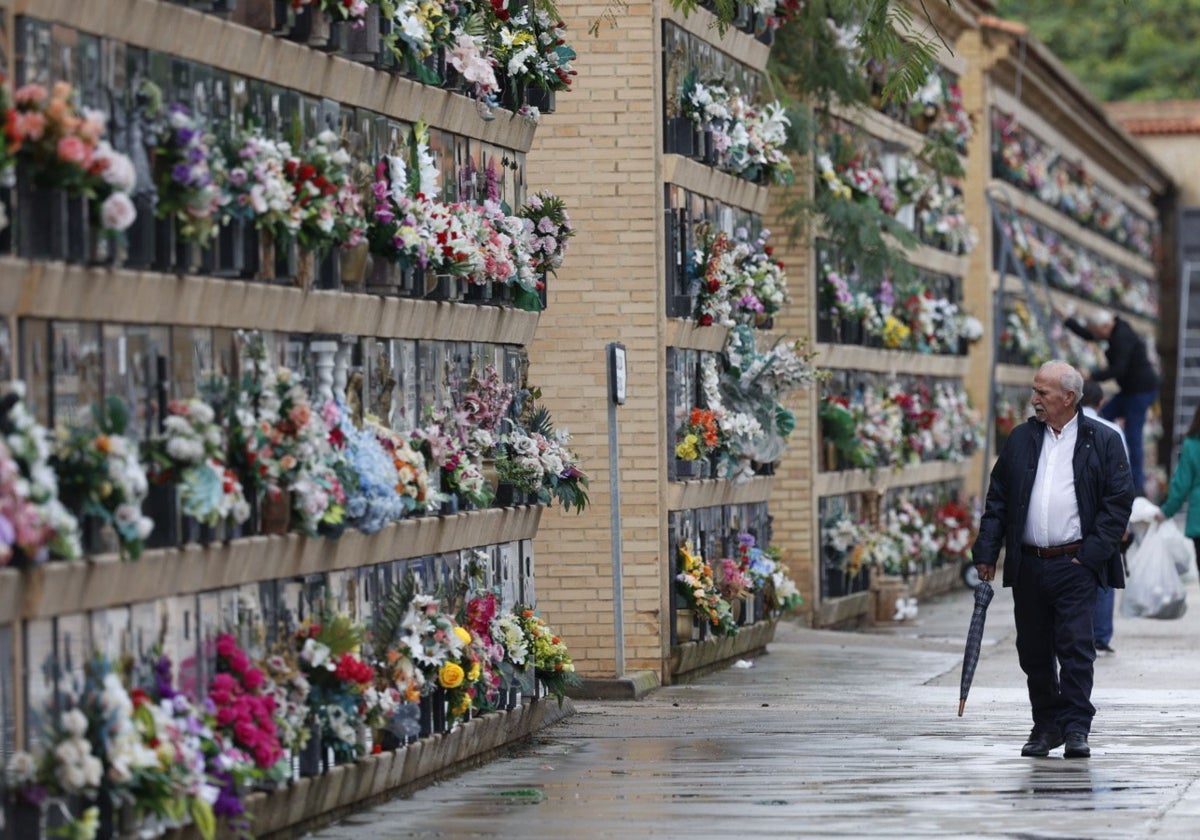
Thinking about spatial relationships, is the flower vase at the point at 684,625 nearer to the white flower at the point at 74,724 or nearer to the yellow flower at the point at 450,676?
the yellow flower at the point at 450,676

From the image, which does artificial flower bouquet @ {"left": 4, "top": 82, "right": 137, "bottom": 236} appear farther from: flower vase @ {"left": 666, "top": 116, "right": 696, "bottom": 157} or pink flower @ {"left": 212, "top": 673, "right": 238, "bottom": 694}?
flower vase @ {"left": 666, "top": 116, "right": 696, "bottom": 157}

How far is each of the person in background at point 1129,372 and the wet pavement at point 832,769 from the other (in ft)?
30.2

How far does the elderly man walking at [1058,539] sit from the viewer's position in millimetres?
13242

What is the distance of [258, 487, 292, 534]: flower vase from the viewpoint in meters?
10.3

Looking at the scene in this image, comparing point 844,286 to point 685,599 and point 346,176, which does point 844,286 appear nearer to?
point 685,599

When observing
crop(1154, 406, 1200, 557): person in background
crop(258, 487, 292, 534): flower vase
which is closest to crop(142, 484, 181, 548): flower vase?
crop(258, 487, 292, 534): flower vase

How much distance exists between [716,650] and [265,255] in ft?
28.4

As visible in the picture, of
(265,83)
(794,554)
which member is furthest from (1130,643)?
(265,83)

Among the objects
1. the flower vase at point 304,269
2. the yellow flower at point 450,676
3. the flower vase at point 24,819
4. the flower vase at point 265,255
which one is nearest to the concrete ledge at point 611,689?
the yellow flower at point 450,676

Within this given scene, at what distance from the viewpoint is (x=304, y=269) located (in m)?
10.9

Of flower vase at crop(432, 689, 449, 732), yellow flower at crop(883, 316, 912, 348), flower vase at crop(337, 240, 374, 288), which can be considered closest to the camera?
flower vase at crop(337, 240, 374, 288)

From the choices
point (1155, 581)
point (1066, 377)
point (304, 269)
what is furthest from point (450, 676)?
point (1155, 581)

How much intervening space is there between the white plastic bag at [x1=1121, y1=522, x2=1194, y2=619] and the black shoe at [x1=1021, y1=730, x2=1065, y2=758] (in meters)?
7.84

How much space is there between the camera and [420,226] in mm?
12055
